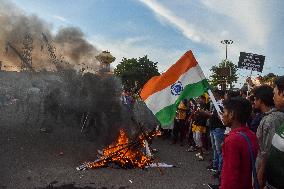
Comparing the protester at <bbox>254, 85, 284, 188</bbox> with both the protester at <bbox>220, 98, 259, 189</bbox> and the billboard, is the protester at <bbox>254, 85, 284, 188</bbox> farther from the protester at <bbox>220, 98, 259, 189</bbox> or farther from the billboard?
the billboard

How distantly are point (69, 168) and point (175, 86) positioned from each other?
3.78 meters

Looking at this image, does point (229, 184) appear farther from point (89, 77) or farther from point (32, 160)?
point (89, 77)

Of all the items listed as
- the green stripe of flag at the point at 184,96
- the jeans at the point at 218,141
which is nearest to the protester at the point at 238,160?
the green stripe of flag at the point at 184,96

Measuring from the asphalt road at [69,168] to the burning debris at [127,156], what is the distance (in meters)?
0.26

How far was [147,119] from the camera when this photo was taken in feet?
54.1

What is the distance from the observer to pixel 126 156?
9.98m

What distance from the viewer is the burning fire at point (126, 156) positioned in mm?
9734

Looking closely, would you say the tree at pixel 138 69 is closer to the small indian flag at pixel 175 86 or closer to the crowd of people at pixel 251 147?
the small indian flag at pixel 175 86

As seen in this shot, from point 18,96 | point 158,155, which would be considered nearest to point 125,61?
point 18,96

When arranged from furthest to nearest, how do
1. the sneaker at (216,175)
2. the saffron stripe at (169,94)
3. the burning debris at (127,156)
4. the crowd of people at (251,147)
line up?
the burning debris at (127,156) < the sneaker at (216,175) < the saffron stripe at (169,94) < the crowd of people at (251,147)

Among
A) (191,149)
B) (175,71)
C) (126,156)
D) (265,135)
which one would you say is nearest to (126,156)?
(126,156)

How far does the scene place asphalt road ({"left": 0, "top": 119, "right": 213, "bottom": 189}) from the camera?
819 cm

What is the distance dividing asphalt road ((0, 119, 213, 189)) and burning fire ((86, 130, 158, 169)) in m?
0.28

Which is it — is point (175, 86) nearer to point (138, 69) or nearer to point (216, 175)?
point (216, 175)
